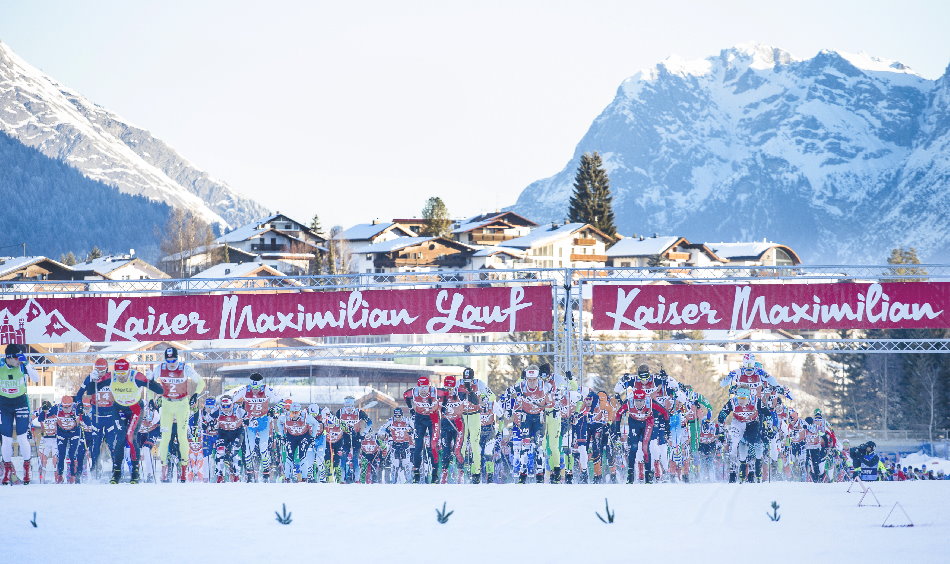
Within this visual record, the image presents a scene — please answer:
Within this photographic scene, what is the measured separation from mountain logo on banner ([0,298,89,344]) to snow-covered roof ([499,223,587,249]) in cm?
6828

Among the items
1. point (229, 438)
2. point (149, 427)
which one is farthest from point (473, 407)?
point (149, 427)

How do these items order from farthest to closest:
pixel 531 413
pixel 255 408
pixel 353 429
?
pixel 353 429 < pixel 531 413 < pixel 255 408

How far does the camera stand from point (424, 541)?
10930mm

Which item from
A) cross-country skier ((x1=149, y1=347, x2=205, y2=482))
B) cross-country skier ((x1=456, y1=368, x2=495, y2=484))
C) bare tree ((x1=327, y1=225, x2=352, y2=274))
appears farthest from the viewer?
bare tree ((x1=327, y1=225, x2=352, y2=274))

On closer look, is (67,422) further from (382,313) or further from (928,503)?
(928,503)

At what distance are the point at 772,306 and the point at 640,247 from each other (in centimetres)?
7265

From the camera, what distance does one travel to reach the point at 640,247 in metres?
92.6

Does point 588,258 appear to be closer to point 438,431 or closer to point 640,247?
point 640,247

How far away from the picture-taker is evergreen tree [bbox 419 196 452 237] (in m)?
104

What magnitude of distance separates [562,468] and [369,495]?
4255 millimetres

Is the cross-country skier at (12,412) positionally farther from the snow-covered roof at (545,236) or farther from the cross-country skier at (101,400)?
the snow-covered roof at (545,236)

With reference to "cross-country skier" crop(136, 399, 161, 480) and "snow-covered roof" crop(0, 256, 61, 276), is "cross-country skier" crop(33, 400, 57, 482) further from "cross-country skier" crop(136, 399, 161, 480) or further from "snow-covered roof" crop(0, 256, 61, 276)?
"snow-covered roof" crop(0, 256, 61, 276)

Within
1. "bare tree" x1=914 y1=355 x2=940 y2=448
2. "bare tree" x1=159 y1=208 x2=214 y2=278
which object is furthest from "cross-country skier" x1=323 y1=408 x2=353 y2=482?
"bare tree" x1=159 y1=208 x2=214 y2=278

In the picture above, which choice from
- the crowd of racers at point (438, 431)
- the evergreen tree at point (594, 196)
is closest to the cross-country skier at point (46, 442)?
the crowd of racers at point (438, 431)
